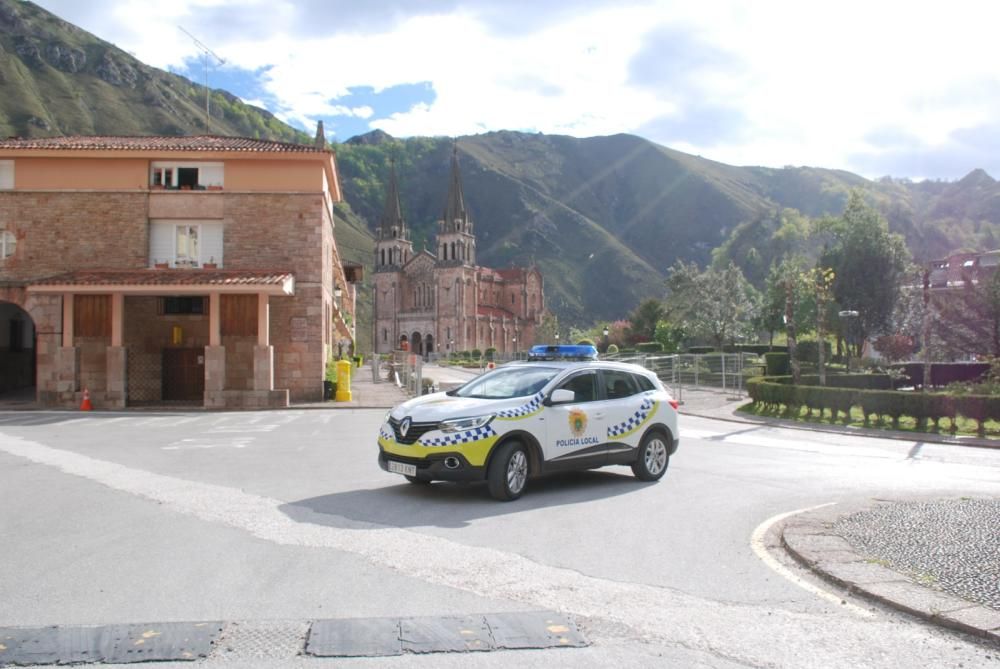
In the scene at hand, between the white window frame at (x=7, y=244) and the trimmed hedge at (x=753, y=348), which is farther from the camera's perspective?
the trimmed hedge at (x=753, y=348)

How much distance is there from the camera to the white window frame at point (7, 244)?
89.5ft

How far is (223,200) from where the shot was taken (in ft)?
92.1

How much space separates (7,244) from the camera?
89.8ft

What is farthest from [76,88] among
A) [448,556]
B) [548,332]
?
[448,556]

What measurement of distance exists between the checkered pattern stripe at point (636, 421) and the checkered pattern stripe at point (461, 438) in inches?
86.6

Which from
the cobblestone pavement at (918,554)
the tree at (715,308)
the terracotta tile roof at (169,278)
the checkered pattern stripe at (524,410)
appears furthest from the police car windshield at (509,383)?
the tree at (715,308)

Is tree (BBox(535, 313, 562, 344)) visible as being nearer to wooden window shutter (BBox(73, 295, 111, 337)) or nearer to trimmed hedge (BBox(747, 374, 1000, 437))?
trimmed hedge (BBox(747, 374, 1000, 437))

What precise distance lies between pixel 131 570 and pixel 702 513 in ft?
18.6

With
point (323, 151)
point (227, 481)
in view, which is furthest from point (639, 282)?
point (227, 481)

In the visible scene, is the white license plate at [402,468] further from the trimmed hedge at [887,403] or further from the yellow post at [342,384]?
the yellow post at [342,384]

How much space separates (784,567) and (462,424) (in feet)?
12.2

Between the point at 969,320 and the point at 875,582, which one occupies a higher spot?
the point at 969,320

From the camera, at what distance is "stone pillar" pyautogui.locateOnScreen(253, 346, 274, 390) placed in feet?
83.3

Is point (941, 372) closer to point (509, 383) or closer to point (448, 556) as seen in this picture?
point (509, 383)
